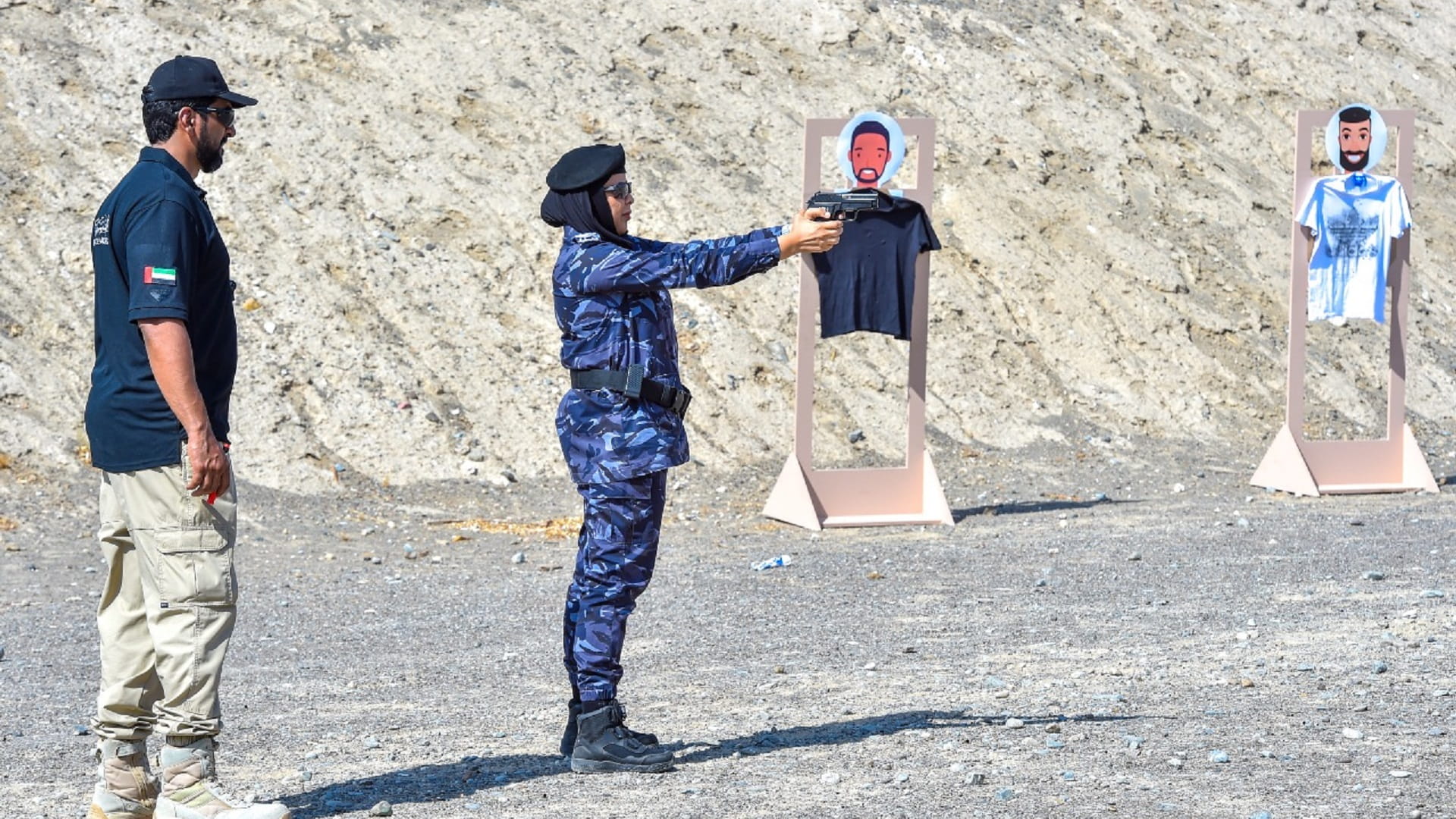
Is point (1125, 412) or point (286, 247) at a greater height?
point (286, 247)

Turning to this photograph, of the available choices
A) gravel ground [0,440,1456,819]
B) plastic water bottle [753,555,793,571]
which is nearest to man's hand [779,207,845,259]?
gravel ground [0,440,1456,819]

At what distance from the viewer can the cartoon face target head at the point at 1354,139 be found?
12922mm

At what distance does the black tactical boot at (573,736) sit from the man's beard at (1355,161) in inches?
360

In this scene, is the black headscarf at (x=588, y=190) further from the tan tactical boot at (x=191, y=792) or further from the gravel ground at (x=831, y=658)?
the tan tactical boot at (x=191, y=792)

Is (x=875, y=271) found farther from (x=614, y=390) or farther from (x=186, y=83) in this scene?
(x=186, y=83)

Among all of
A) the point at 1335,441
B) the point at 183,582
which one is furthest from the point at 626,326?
the point at 1335,441

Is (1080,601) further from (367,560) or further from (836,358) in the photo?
(836,358)

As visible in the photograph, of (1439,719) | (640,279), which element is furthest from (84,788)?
(1439,719)

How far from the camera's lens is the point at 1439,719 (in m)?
6.28

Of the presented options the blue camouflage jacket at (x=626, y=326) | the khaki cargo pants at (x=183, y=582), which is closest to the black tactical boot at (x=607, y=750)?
the blue camouflage jacket at (x=626, y=326)

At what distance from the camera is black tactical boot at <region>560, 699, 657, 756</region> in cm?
577

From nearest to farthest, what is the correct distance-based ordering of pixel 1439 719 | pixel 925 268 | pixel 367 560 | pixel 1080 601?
1. pixel 1439 719
2. pixel 1080 601
3. pixel 367 560
4. pixel 925 268

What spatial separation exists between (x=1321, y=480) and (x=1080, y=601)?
4.84m

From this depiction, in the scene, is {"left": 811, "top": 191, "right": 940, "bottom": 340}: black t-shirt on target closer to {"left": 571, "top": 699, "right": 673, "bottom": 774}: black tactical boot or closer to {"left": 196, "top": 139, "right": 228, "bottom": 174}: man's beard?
{"left": 571, "top": 699, "right": 673, "bottom": 774}: black tactical boot
